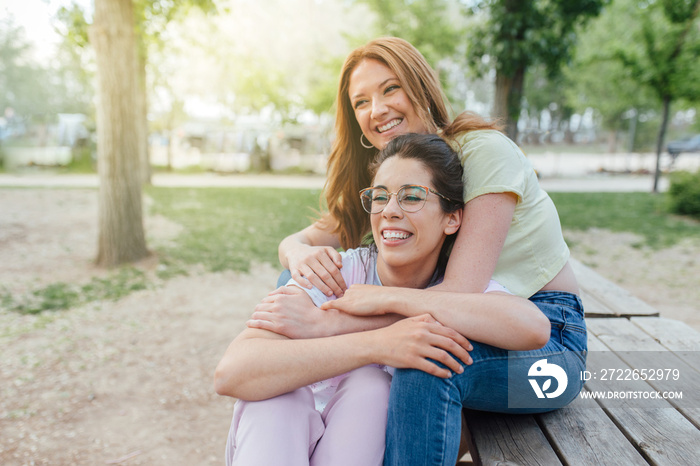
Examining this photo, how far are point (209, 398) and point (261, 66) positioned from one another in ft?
57.8

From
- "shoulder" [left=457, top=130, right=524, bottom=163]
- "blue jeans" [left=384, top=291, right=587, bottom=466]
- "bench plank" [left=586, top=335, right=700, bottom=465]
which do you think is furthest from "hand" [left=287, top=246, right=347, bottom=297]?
"bench plank" [left=586, top=335, right=700, bottom=465]

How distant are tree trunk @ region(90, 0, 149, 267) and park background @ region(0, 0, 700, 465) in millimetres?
22

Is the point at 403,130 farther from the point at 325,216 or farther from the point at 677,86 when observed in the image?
the point at 677,86

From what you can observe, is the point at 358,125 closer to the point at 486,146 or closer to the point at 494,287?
the point at 486,146

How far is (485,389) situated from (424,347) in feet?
0.98

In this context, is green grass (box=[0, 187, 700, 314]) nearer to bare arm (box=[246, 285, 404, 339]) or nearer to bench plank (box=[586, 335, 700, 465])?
bare arm (box=[246, 285, 404, 339])

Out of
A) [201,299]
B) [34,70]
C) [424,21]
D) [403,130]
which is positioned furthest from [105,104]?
[34,70]

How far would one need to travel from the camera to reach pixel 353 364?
1674 mm

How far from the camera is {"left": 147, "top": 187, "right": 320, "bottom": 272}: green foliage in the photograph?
6859mm

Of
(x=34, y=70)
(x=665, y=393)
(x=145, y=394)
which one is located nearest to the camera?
(x=665, y=393)

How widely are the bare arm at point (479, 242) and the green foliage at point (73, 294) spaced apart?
4.34 meters

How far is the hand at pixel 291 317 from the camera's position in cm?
178

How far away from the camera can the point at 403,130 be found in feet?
7.67
